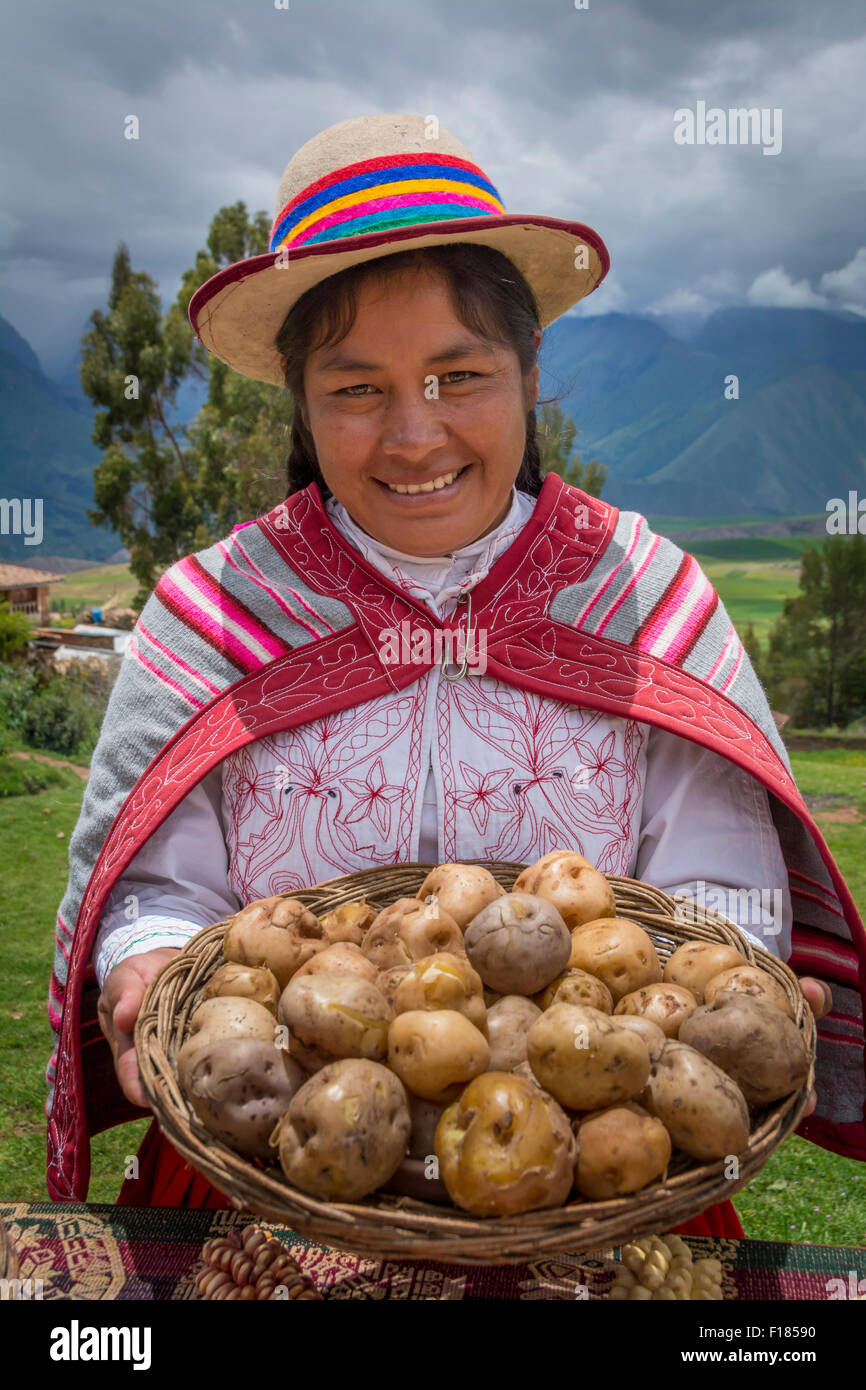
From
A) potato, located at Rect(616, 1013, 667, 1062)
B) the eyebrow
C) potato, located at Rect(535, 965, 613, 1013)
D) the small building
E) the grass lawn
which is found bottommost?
the grass lawn

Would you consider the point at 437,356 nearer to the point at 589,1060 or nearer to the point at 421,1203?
the point at 589,1060

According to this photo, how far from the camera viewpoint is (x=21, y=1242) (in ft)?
5.48

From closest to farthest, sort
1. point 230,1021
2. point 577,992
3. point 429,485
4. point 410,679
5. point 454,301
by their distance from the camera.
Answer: point 230,1021 → point 577,992 → point 454,301 → point 429,485 → point 410,679

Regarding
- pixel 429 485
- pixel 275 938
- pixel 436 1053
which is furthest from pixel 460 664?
pixel 436 1053

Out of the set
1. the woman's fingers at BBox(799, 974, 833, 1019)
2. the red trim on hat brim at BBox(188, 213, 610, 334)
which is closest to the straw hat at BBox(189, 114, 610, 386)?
the red trim on hat brim at BBox(188, 213, 610, 334)

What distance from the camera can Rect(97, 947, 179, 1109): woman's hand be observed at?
67.4 inches

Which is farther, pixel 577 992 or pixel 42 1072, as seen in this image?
pixel 42 1072

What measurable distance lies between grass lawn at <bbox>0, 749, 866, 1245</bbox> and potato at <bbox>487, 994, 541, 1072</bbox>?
8.05 feet

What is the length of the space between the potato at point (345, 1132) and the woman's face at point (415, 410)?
1128 millimetres

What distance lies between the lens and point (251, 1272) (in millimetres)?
1569

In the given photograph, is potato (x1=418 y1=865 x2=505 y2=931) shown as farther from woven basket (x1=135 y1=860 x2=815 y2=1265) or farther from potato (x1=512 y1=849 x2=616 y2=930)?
woven basket (x1=135 y1=860 x2=815 y2=1265)

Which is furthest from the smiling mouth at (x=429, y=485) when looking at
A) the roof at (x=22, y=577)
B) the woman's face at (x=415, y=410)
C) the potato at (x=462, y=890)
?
the roof at (x=22, y=577)

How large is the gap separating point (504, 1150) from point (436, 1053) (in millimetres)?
164

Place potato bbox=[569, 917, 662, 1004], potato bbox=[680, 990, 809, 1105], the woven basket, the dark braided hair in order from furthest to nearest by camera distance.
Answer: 1. the dark braided hair
2. potato bbox=[569, 917, 662, 1004]
3. potato bbox=[680, 990, 809, 1105]
4. the woven basket
